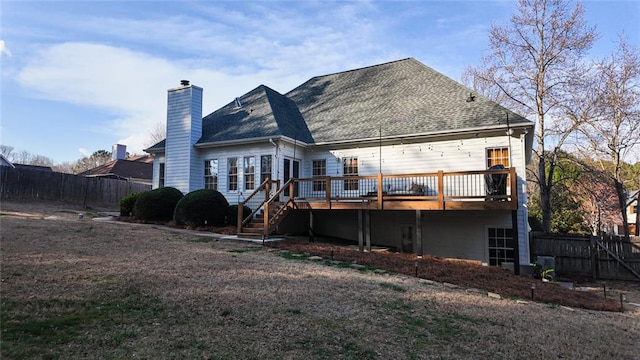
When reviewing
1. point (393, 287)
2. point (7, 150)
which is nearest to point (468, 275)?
point (393, 287)

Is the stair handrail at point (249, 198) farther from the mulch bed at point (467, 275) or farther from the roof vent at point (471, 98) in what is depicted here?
the roof vent at point (471, 98)

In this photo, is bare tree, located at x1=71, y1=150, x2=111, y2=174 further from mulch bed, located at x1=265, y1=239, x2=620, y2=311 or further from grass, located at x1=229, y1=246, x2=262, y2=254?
mulch bed, located at x1=265, y1=239, x2=620, y2=311

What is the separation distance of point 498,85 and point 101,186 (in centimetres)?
2485

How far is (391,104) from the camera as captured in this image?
54.1 ft

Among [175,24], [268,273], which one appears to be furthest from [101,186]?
[268,273]

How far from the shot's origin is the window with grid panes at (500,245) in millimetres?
13023

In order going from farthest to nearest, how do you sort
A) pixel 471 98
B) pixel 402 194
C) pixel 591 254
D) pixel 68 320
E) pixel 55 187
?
pixel 55 187, pixel 471 98, pixel 591 254, pixel 402 194, pixel 68 320

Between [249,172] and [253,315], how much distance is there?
11.7m

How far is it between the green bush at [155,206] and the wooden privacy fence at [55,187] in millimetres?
9728

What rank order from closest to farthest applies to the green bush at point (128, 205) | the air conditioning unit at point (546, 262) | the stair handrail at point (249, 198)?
the air conditioning unit at point (546, 262) → the stair handrail at point (249, 198) → the green bush at point (128, 205)

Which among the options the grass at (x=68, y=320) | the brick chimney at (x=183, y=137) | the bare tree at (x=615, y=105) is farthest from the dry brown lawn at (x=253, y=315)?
the bare tree at (x=615, y=105)

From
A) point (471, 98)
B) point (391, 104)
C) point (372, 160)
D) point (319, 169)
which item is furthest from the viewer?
point (319, 169)

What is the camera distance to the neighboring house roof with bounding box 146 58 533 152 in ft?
46.1

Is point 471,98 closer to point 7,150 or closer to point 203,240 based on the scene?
point 203,240
